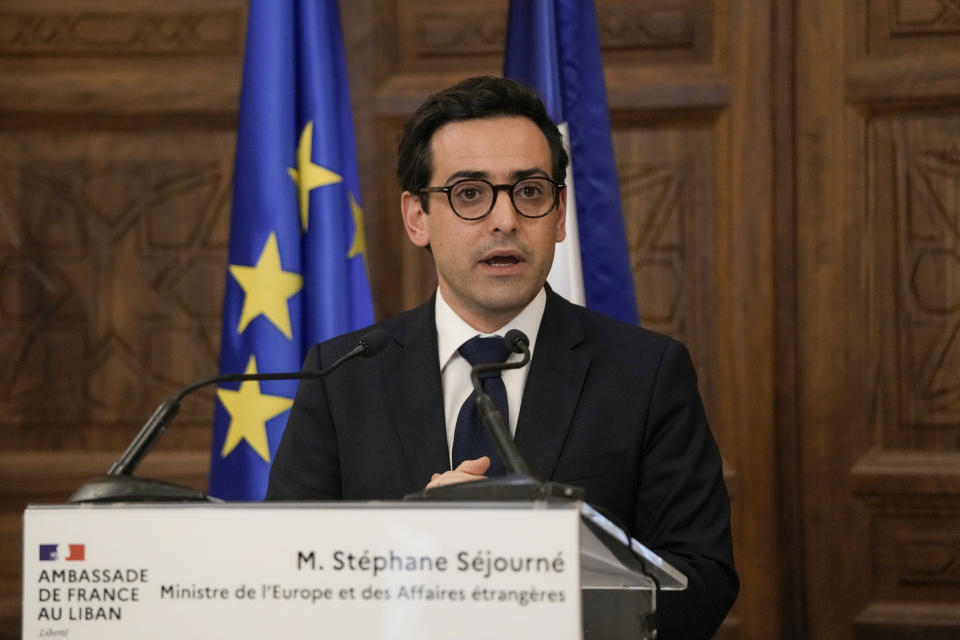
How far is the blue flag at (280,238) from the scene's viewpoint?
105 inches

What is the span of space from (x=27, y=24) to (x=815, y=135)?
240 cm

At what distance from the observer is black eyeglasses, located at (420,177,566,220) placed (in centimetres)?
197

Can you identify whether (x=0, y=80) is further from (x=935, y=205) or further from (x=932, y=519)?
(x=932, y=519)

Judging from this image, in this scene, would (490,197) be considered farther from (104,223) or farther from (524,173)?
(104,223)

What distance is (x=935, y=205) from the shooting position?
3.17 metres

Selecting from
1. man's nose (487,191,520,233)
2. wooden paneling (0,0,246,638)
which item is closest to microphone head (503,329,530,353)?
man's nose (487,191,520,233)

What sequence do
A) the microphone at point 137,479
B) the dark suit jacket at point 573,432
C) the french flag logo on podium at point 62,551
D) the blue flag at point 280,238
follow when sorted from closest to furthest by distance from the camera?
the french flag logo on podium at point 62,551 → the microphone at point 137,479 → the dark suit jacket at point 573,432 → the blue flag at point 280,238

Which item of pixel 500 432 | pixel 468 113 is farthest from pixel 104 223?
pixel 500 432

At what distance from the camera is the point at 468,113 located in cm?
205

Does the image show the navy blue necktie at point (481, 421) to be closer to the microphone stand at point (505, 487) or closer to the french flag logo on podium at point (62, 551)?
the microphone stand at point (505, 487)

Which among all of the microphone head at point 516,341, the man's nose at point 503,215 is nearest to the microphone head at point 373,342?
the microphone head at point 516,341

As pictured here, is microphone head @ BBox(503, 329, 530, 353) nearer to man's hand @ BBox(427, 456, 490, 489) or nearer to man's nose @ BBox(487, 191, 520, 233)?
man's hand @ BBox(427, 456, 490, 489)

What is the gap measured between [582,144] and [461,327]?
925 millimetres

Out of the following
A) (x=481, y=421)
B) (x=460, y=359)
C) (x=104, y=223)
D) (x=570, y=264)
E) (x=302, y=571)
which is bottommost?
(x=302, y=571)
